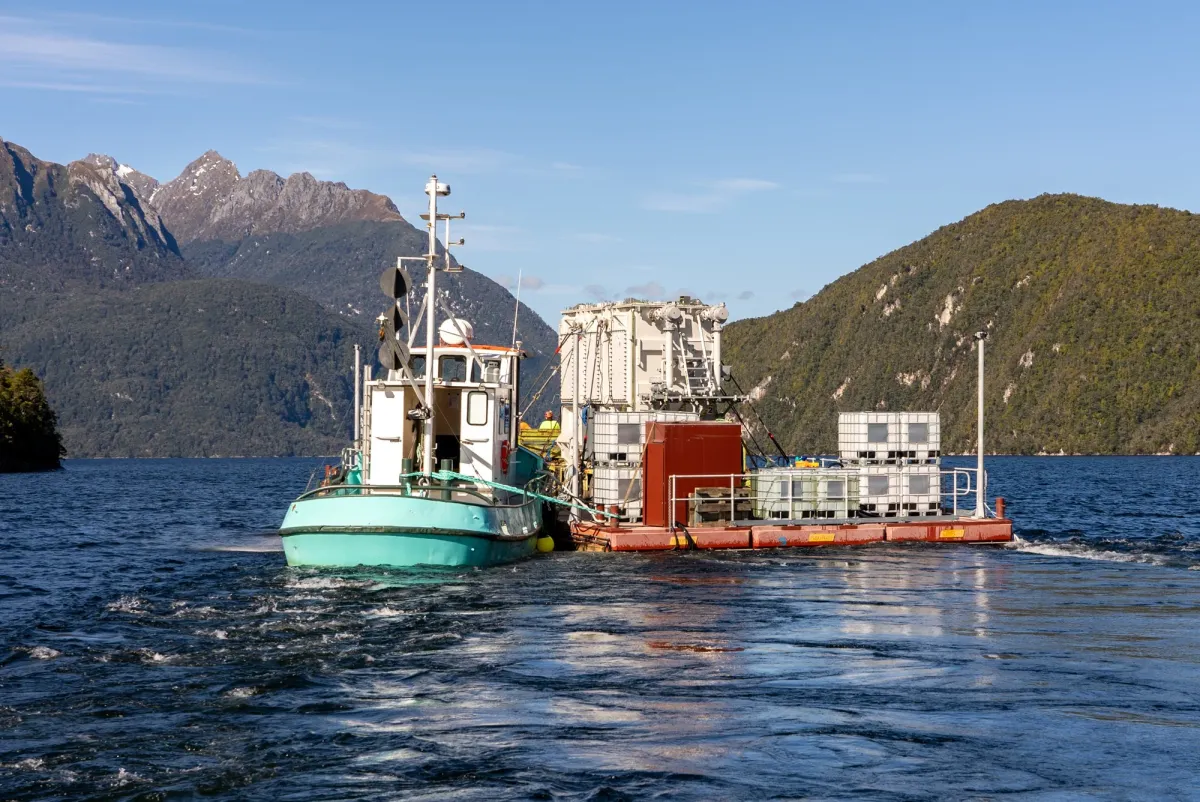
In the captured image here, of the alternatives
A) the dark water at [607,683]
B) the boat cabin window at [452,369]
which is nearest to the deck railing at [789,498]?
the dark water at [607,683]

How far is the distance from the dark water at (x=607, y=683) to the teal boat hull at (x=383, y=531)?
0.66 meters

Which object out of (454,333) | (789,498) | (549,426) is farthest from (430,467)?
(549,426)

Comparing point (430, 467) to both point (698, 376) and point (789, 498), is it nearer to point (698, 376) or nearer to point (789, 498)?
point (789, 498)

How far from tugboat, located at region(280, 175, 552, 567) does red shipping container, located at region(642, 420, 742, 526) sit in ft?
10.5

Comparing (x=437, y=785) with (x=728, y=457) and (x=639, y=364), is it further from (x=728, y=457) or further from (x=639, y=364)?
(x=639, y=364)

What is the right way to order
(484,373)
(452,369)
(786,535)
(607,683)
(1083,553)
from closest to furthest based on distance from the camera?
(607,683), (484,373), (786,535), (1083,553), (452,369)

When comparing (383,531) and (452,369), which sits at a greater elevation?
(452,369)

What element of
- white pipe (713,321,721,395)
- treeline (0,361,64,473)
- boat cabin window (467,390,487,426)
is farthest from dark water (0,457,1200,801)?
treeline (0,361,64,473)

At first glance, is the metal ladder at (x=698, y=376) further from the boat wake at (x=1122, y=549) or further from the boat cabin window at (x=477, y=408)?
the boat cabin window at (x=477, y=408)

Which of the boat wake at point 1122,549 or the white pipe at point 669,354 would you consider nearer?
the boat wake at point 1122,549

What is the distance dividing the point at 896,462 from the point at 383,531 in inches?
663

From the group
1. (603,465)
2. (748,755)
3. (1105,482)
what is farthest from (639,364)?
(1105,482)

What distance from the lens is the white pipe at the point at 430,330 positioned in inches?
1235

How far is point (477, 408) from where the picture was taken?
33969mm
